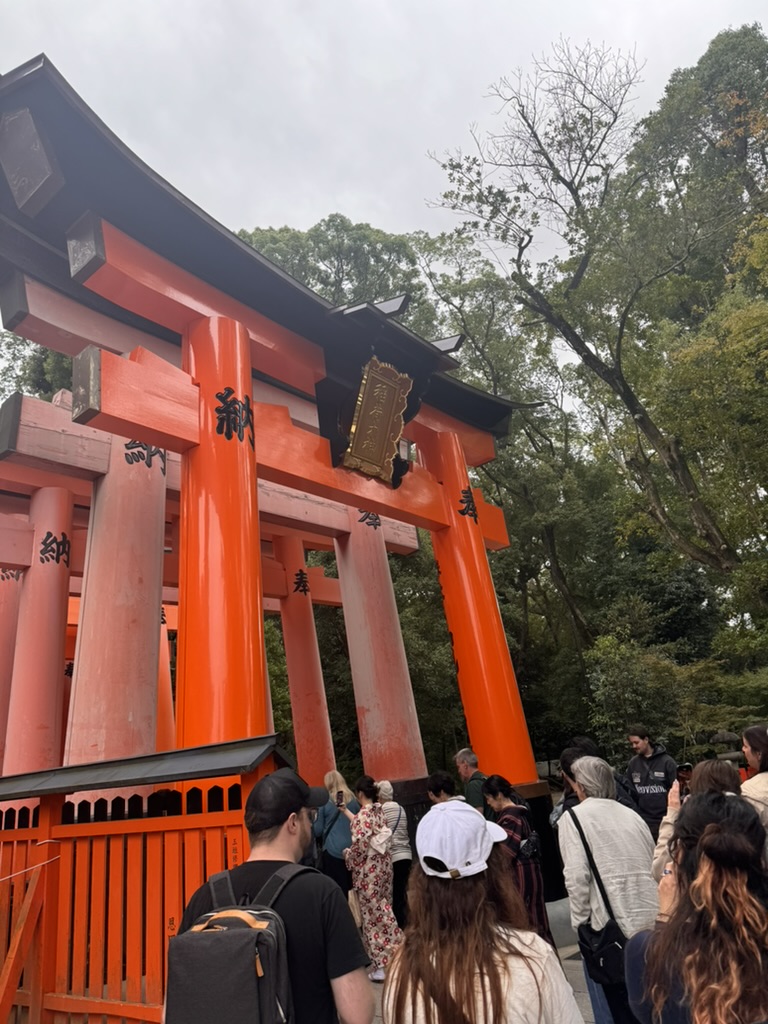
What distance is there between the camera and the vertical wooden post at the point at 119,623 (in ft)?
22.1

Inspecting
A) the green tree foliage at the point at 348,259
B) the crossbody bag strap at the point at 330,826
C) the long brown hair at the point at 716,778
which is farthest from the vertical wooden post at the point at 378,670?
the green tree foliage at the point at 348,259

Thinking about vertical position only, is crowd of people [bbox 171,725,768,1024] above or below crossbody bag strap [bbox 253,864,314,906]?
below

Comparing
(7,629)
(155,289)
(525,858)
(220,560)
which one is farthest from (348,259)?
(525,858)

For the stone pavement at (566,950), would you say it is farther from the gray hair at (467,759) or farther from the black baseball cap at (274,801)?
the black baseball cap at (274,801)

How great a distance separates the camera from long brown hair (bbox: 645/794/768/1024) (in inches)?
55.0

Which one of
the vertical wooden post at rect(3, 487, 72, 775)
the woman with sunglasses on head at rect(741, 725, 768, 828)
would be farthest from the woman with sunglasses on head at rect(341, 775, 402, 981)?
the vertical wooden post at rect(3, 487, 72, 775)

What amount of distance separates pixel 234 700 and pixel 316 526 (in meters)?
5.61

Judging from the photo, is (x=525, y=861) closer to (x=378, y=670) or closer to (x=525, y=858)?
(x=525, y=858)

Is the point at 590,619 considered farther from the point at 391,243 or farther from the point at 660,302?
the point at 391,243

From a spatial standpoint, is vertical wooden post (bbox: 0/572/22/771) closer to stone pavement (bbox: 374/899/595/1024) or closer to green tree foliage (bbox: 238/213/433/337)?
stone pavement (bbox: 374/899/595/1024)

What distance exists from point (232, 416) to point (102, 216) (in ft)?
6.30

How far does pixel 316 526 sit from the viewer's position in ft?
34.7

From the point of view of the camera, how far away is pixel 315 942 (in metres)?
1.83

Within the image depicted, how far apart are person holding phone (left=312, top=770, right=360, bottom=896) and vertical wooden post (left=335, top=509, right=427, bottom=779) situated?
4.33 meters
